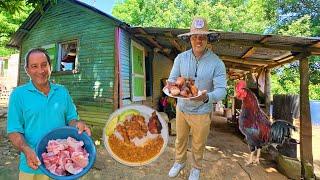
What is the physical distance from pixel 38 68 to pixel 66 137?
58cm

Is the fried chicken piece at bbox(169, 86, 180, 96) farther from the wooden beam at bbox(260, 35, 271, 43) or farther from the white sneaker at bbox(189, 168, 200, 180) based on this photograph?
the wooden beam at bbox(260, 35, 271, 43)

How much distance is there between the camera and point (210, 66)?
297 centimetres

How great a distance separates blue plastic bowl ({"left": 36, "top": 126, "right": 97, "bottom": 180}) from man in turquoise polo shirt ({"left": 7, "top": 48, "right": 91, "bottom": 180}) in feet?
0.19

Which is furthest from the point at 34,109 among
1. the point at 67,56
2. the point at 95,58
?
the point at 67,56

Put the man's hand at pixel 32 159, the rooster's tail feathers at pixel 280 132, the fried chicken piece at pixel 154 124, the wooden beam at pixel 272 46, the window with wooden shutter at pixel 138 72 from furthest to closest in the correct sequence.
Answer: the window with wooden shutter at pixel 138 72, the rooster's tail feathers at pixel 280 132, the wooden beam at pixel 272 46, the fried chicken piece at pixel 154 124, the man's hand at pixel 32 159

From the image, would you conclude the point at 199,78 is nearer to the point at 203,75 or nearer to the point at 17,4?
the point at 203,75

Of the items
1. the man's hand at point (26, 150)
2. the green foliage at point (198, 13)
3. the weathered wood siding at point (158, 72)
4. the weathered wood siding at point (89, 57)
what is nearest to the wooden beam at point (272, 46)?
the weathered wood siding at point (89, 57)

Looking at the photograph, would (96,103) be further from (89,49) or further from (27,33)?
(27,33)

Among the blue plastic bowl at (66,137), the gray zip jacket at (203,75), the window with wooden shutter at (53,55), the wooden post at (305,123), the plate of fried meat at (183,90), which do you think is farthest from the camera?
the window with wooden shutter at (53,55)

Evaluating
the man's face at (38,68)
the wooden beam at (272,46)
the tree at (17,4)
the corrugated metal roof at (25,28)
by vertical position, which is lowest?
the man's face at (38,68)

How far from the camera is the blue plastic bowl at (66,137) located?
2025mm

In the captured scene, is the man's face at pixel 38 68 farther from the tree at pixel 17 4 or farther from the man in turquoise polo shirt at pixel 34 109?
the tree at pixel 17 4

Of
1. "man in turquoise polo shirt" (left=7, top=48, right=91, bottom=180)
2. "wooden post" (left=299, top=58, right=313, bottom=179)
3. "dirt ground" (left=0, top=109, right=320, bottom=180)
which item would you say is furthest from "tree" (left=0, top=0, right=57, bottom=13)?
"wooden post" (left=299, top=58, right=313, bottom=179)

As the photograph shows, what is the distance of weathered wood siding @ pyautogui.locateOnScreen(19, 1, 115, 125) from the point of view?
856 centimetres
